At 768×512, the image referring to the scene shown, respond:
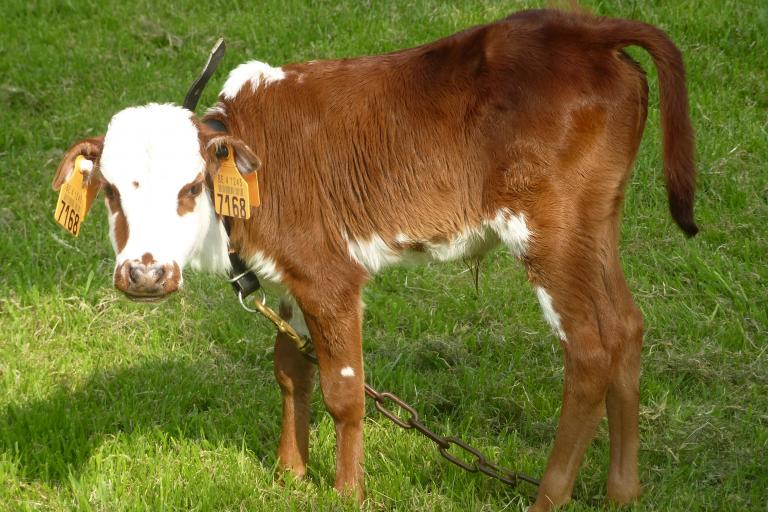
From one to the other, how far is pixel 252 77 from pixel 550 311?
1.64 metres

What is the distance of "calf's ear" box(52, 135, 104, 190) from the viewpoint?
448cm

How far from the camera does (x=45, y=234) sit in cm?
723

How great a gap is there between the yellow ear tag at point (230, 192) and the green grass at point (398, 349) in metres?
1.20

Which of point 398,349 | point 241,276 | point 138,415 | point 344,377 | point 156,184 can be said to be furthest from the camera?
point 398,349

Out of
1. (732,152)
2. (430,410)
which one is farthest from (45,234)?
(732,152)

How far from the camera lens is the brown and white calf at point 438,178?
178 inches

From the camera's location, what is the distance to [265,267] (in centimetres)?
472

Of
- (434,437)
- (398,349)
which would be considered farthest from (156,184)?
(398,349)

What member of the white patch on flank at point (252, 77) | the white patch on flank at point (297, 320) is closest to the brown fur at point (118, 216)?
the white patch on flank at point (252, 77)

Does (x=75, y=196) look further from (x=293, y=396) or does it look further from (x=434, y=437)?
(x=434, y=437)

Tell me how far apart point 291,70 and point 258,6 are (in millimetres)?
5126

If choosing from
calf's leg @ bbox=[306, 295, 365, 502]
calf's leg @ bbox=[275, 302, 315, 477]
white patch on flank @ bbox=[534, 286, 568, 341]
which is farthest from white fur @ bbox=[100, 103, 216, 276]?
white patch on flank @ bbox=[534, 286, 568, 341]

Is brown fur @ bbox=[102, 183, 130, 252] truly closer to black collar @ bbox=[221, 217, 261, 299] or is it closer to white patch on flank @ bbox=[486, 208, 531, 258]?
black collar @ bbox=[221, 217, 261, 299]

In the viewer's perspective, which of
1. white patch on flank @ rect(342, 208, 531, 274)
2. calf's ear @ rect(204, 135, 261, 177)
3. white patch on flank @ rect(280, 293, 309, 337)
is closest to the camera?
calf's ear @ rect(204, 135, 261, 177)
